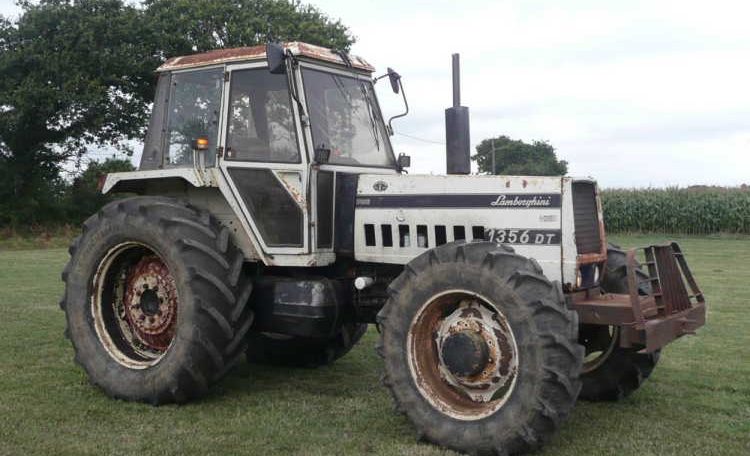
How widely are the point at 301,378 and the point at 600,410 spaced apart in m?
2.51

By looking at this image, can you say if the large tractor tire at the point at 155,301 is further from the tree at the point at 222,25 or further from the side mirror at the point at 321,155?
the tree at the point at 222,25

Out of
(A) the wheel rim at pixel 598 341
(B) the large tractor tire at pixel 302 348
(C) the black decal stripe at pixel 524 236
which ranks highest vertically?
(C) the black decal stripe at pixel 524 236

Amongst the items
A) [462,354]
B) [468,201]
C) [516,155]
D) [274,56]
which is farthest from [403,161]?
[516,155]

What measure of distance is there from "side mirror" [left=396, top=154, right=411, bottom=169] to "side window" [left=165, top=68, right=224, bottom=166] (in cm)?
154

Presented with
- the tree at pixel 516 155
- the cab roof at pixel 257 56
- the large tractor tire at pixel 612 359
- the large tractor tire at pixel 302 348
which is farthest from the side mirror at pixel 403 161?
the tree at pixel 516 155

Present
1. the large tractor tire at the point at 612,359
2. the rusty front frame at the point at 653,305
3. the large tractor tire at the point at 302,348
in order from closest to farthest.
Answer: the rusty front frame at the point at 653,305 → the large tractor tire at the point at 612,359 → the large tractor tire at the point at 302,348

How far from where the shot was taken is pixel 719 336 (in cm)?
858

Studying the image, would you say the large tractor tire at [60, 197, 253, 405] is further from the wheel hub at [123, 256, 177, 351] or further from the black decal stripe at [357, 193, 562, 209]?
the black decal stripe at [357, 193, 562, 209]

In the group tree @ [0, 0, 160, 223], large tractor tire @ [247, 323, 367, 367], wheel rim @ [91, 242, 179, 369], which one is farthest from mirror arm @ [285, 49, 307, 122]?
tree @ [0, 0, 160, 223]

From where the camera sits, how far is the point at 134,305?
6176 millimetres

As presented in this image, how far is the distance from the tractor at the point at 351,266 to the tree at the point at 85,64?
21666 mm

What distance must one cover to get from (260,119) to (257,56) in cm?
48

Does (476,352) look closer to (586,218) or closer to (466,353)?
(466,353)

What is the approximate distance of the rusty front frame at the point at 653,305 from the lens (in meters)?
4.77
